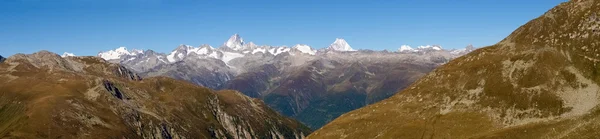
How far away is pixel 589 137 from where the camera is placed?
172250 millimetres

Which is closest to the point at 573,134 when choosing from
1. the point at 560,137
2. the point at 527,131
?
the point at 560,137

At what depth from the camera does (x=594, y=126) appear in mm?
180625

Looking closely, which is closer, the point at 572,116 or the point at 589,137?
the point at 589,137

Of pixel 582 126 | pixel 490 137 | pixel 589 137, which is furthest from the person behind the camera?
pixel 490 137

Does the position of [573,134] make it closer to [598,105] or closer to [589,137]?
[589,137]

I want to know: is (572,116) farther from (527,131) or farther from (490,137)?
(490,137)

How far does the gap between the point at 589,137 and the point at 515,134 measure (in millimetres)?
27573

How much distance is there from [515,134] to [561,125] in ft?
55.4

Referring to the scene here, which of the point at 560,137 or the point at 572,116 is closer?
the point at 560,137

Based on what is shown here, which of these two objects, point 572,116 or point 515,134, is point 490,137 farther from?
point 572,116

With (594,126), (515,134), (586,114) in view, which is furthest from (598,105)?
(515,134)

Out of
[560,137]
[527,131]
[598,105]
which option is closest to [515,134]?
[527,131]

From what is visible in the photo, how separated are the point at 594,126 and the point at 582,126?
5.13 m

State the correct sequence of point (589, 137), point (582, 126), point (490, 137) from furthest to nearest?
1. point (490, 137)
2. point (582, 126)
3. point (589, 137)
